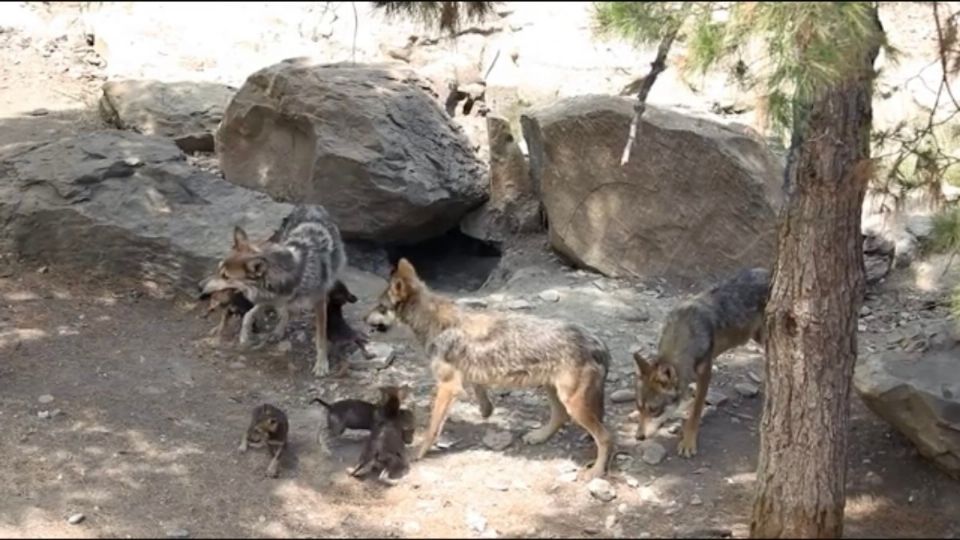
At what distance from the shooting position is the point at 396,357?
31.4 feet

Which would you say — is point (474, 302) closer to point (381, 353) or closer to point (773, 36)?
point (381, 353)

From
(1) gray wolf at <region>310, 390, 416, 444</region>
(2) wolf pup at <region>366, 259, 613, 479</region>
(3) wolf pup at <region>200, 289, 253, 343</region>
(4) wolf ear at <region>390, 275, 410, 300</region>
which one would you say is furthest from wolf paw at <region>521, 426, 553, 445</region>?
(3) wolf pup at <region>200, 289, 253, 343</region>

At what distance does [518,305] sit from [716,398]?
207cm

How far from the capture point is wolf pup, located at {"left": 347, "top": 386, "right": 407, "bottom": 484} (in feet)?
24.8

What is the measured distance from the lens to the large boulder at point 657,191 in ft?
35.1

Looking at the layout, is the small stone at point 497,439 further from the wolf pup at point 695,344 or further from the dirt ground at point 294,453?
the wolf pup at point 695,344

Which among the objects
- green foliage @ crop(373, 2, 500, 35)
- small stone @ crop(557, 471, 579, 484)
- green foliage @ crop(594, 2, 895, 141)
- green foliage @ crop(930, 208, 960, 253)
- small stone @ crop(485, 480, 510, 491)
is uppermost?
green foliage @ crop(594, 2, 895, 141)

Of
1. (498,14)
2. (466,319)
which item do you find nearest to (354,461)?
(466,319)

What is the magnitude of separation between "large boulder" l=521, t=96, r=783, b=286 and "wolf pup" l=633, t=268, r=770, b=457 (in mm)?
2078

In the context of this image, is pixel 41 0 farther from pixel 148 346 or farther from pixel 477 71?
pixel 148 346

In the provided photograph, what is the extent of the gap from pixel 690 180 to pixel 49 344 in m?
5.39

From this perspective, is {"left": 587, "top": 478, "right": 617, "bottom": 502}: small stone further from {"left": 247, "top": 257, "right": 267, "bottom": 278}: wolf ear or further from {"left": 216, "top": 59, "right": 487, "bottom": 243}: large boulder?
{"left": 216, "top": 59, "right": 487, "bottom": 243}: large boulder

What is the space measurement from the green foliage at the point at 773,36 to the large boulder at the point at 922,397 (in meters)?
2.61

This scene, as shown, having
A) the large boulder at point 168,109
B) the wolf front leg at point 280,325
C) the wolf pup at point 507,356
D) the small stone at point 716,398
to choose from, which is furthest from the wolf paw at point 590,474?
the large boulder at point 168,109
